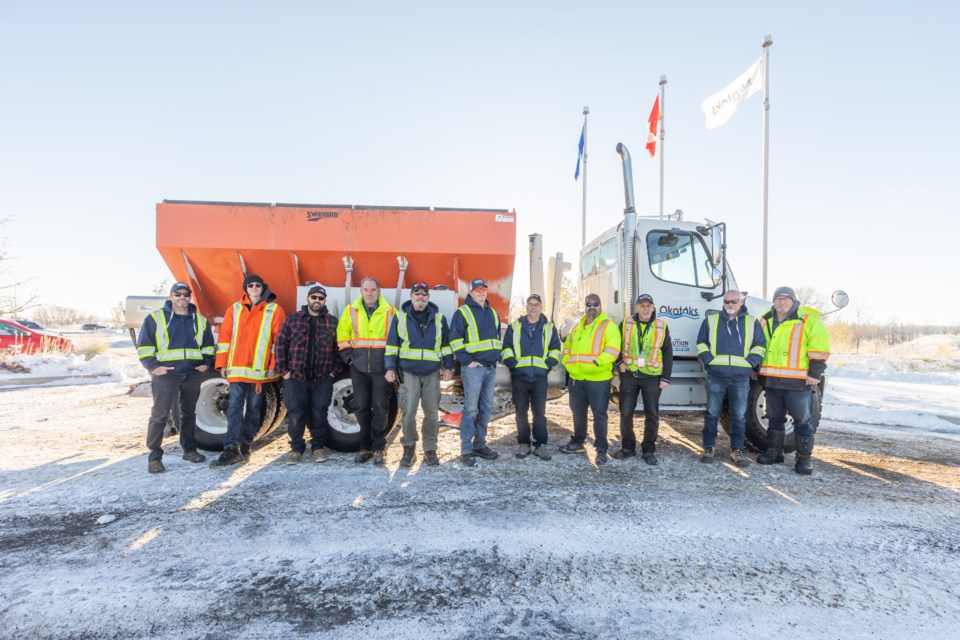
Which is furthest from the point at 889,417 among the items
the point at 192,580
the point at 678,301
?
the point at 192,580

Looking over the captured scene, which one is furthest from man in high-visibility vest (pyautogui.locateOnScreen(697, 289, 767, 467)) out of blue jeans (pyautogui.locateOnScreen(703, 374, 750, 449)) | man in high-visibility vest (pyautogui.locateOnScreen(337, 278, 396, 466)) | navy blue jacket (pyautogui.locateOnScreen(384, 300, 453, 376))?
man in high-visibility vest (pyautogui.locateOnScreen(337, 278, 396, 466))

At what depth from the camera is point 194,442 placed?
5.05 meters

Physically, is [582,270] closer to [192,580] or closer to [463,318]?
[463,318]

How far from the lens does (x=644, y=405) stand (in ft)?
17.7

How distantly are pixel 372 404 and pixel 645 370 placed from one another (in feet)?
10.3

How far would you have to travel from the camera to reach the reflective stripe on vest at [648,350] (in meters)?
5.23

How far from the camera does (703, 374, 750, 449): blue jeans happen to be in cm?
523

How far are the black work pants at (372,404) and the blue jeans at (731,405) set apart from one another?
3757 millimetres

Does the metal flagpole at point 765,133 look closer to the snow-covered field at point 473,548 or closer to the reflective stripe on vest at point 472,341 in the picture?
the snow-covered field at point 473,548

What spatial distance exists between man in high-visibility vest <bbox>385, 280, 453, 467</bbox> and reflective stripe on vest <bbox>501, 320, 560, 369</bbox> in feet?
2.42

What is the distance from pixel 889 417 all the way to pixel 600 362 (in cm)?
719

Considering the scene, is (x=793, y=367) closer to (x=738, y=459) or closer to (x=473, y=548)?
(x=738, y=459)

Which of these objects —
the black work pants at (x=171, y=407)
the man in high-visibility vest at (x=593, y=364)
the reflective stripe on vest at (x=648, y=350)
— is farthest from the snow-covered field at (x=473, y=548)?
the reflective stripe on vest at (x=648, y=350)

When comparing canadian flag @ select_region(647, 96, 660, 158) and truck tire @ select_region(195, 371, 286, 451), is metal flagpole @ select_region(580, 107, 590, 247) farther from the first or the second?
truck tire @ select_region(195, 371, 286, 451)
